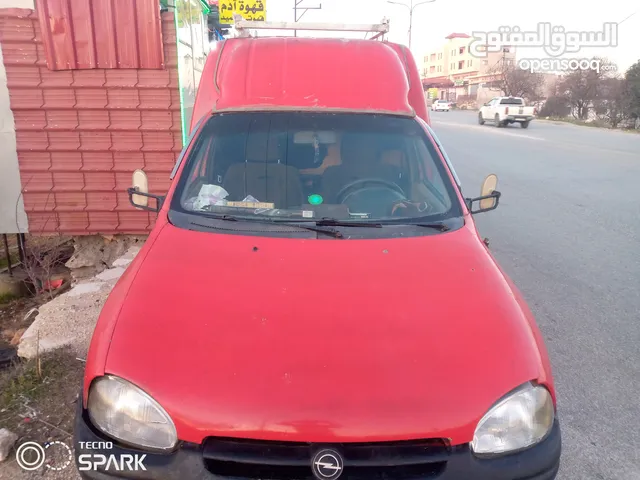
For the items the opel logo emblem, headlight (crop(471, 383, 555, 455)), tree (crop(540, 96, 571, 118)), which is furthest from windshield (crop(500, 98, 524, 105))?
the opel logo emblem

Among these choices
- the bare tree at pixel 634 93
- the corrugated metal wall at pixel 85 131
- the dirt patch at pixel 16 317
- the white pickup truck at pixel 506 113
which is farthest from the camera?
the bare tree at pixel 634 93

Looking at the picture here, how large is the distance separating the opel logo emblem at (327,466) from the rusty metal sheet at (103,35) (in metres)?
5.28

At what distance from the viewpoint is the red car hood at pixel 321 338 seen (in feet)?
5.79

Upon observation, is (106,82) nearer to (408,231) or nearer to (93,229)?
(93,229)

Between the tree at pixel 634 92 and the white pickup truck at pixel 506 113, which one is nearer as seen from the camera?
the white pickup truck at pixel 506 113

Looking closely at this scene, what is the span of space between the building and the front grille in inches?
2417

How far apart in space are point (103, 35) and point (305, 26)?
8.60ft

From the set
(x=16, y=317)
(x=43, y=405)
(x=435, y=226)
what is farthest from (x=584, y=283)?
(x=16, y=317)

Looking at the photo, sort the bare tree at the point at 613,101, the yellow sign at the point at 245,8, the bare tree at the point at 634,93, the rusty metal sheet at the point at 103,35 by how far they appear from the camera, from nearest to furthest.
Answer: the rusty metal sheet at the point at 103,35 < the yellow sign at the point at 245,8 < the bare tree at the point at 634,93 < the bare tree at the point at 613,101

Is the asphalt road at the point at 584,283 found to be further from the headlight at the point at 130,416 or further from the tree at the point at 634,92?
the tree at the point at 634,92

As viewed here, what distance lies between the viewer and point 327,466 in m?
1.73

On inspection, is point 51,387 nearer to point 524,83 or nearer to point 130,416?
point 130,416

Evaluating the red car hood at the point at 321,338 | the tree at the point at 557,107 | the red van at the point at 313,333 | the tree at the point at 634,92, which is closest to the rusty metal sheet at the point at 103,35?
the red van at the point at 313,333

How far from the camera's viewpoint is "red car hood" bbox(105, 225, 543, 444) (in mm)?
1764
